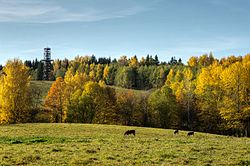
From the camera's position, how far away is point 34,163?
16.1m

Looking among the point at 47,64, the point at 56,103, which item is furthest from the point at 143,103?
the point at 47,64

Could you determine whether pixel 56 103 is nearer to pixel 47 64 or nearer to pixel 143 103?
pixel 143 103

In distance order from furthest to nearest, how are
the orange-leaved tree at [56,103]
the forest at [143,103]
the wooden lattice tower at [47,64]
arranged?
the wooden lattice tower at [47,64] < the orange-leaved tree at [56,103] < the forest at [143,103]

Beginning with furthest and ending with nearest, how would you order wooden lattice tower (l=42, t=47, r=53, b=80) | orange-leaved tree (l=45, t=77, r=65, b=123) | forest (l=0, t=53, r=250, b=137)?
wooden lattice tower (l=42, t=47, r=53, b=80)
orange-leaved tree (l=45, t=77, r=65, b=123)
forest (l=0, t=53, r=250, b=137)

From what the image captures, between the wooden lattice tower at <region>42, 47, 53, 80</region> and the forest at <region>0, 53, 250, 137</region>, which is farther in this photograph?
the wooden lattice tower at <region>42, 47, 53, 80</region>

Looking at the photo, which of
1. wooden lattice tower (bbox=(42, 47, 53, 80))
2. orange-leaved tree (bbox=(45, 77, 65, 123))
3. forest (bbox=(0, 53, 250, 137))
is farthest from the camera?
wooden lattice tower (bbox=(42, 47, 53, 80))

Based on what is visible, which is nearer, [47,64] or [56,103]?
[56,103]

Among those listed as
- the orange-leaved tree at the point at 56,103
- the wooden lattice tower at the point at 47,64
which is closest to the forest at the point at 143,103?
the orange-leaved tree at the point at 56,103

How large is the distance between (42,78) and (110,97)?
107 m

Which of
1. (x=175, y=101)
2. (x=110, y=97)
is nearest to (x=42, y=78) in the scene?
(x=110, y=97)

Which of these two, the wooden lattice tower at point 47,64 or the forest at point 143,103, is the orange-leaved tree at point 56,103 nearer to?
the forest at point 143,103

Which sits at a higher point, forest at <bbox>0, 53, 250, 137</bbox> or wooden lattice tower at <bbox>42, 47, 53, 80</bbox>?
wooden lattice tower at <bbox>42, 47, 53, 80</bbox>

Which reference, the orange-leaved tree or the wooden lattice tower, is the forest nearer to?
the orange-leaved tree

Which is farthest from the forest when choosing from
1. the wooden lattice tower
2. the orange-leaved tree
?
the wooden lattice tower
